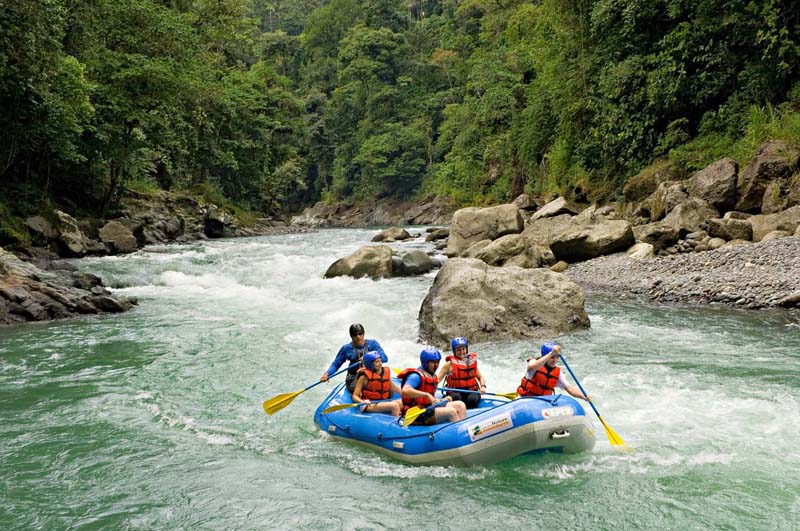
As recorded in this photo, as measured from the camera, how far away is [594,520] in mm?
4648

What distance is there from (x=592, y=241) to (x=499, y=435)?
10.8 m

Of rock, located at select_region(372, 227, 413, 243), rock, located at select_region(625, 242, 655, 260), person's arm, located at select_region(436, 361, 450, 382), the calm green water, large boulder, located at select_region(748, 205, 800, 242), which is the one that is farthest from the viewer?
rock, located at select_region(372, 227, 413, 243)

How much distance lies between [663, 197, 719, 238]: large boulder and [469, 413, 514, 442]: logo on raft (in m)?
10.3

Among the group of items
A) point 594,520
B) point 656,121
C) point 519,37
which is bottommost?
point 594,520

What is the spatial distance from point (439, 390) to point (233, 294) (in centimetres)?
937

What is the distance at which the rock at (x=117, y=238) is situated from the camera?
2016 cm

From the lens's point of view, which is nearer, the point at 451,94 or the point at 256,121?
the point at 256,121

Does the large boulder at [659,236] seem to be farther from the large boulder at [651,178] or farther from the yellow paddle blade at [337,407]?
the yellow paddle blade at [337,407]

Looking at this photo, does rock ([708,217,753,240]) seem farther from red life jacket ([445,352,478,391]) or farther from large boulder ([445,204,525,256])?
red life jacket ([445,352,478,391])

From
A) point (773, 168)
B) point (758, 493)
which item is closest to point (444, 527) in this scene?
point (758, 493)

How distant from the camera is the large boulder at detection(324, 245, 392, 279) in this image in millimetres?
15852

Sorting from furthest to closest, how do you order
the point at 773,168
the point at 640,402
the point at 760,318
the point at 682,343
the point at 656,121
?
the point at 656,121, the point at 773,168, the point at 760,318, the point at 682,343, the point at 640,402

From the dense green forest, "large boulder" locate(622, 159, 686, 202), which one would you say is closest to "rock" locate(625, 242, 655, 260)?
the dense green forest

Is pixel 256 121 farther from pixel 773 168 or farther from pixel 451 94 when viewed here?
pixel 773 168
